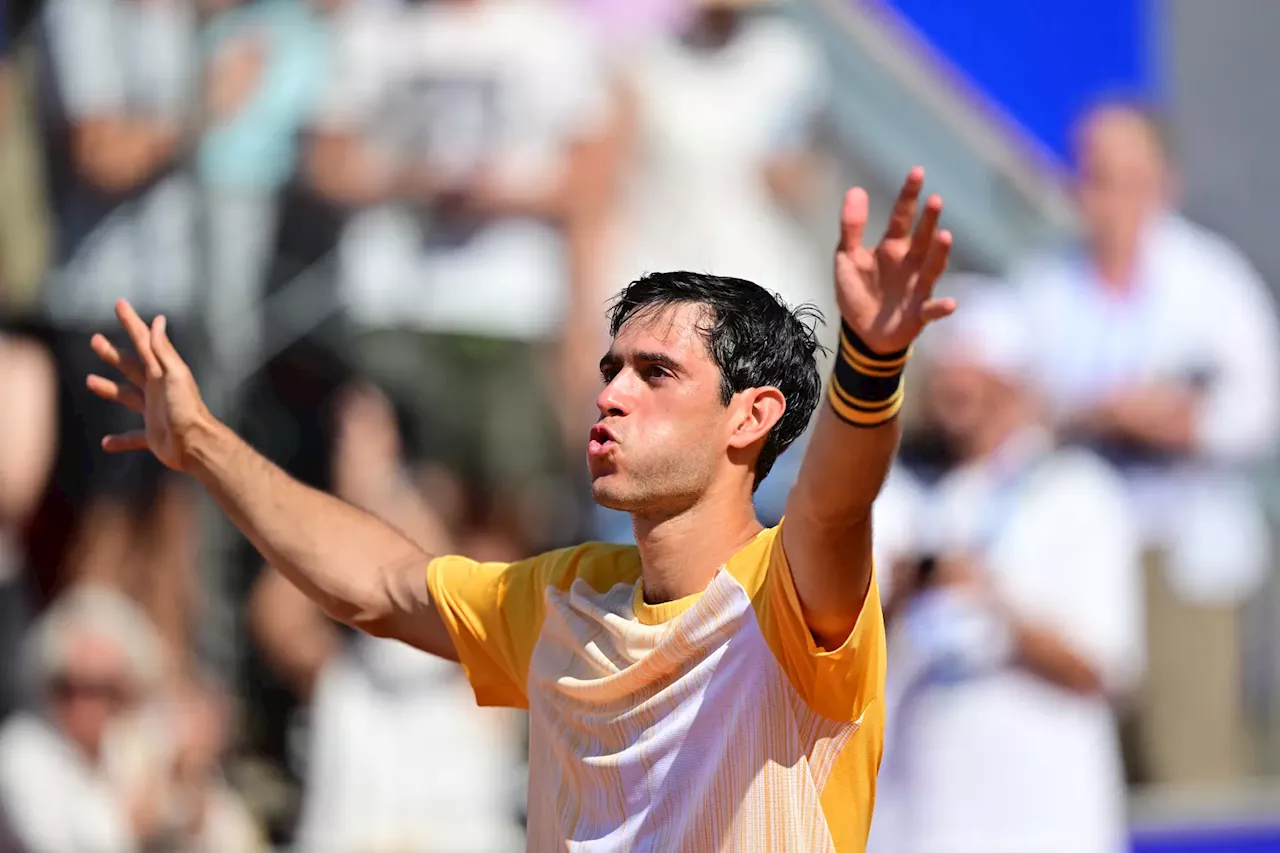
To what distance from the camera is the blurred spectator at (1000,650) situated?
22.7 feet

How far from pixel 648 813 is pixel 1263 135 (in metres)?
6.89

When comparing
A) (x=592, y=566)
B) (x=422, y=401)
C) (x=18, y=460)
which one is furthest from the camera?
(x=422, y=401)

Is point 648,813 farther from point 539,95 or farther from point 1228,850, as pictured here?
point 1228,850

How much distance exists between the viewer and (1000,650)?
23.0ft

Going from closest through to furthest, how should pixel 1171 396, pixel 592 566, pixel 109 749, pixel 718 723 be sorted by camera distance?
1. pixel 718 723
2. pixel 592 566
3. pixel 109 749
4. pixel 1171 396

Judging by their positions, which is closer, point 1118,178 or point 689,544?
point 689,544

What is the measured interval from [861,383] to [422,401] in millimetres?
4718

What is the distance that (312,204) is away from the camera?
6.79 metres

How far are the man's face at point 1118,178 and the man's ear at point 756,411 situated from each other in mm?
5438

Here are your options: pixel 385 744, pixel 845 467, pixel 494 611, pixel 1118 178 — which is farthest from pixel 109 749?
pixel 1118 178

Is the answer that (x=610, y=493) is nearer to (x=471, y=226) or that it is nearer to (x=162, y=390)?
(x=162, y=390)

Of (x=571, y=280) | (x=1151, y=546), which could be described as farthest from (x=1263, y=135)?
(x=571, y=280)

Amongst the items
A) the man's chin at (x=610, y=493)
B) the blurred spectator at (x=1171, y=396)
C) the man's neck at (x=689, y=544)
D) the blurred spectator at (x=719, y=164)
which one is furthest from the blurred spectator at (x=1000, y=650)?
the man's chin at (x=610, y=493)

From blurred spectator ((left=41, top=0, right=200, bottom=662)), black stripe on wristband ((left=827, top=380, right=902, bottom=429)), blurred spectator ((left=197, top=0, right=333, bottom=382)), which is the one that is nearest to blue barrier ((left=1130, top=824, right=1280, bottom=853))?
blurred spectator ((left=41, top=0, right=200, bottom=662))
